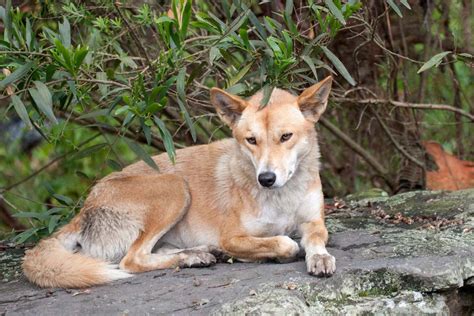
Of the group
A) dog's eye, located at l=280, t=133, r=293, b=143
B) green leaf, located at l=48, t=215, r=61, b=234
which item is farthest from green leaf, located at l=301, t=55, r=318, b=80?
green leaf, located at l=48, t=215, r=61, b=234

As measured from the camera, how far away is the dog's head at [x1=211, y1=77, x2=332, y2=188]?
5.30 m

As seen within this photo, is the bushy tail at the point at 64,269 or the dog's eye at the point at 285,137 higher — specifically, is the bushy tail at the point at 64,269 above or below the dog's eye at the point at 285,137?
below

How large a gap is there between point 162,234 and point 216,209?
1.34ft

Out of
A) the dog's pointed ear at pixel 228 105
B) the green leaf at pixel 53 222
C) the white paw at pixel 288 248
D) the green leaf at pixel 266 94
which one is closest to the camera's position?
the white paw at pixel 288 248

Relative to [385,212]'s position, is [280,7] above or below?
above

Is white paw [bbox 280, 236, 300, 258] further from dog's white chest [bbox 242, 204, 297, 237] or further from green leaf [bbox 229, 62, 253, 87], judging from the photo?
green leaf [bbox 229, 62, 253, 87]

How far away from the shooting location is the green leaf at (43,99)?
4.75m

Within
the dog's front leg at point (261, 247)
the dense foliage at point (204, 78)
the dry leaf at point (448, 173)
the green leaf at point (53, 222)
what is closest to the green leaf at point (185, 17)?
the dense foliage at point (204, 78)

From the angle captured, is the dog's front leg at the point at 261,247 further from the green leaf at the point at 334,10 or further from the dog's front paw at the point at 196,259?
the green leaf at the point at 334,10

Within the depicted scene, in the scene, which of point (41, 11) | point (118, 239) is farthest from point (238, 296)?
point (41, 11)

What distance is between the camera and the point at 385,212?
22.0 feet

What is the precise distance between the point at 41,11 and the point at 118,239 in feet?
6.72

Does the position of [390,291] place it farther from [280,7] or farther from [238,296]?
[280,7]

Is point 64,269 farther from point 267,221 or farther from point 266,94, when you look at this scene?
point 266,94
